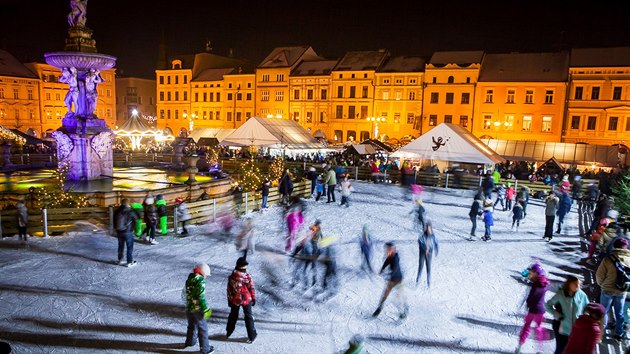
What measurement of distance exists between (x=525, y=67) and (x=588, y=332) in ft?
147

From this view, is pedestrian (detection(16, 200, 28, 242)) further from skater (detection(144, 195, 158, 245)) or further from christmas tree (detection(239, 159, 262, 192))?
christmas tree (detection(239, 159, 262, 192))

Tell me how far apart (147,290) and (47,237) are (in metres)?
5.17

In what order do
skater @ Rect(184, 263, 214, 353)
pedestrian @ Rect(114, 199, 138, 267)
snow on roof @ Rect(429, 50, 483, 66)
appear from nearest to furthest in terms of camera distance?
skater @ Rect(184, 263, 214, 353)
pedestrian @ Rect(114, 199, 138, 267)
snow on roof @ Rect(429, 50, 483, 66)


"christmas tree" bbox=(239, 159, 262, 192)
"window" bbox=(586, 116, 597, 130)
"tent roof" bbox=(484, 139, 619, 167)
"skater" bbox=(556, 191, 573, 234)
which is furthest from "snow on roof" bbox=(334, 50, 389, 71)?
"skater" bbox=(556, 191, 573, 234)

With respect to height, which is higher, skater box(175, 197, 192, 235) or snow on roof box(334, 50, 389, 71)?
snow on roof box(334, 50, 389, 71)

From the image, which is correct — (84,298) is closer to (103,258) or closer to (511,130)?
(103,258)

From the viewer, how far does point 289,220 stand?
1167 cm

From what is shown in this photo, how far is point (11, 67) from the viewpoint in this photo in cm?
5034

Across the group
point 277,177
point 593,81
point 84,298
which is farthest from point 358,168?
point 593,81

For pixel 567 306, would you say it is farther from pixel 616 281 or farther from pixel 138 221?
pixel 138 221

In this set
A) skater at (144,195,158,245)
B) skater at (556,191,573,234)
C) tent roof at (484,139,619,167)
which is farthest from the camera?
tent roof at (484,139,619,167)

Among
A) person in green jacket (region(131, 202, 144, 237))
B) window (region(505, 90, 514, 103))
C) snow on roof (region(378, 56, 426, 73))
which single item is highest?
snow on roof (region(378, 56, 426, 73))

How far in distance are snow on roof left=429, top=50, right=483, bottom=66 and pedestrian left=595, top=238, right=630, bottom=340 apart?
135 ft

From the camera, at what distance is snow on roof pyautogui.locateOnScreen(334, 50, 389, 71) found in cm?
5016
